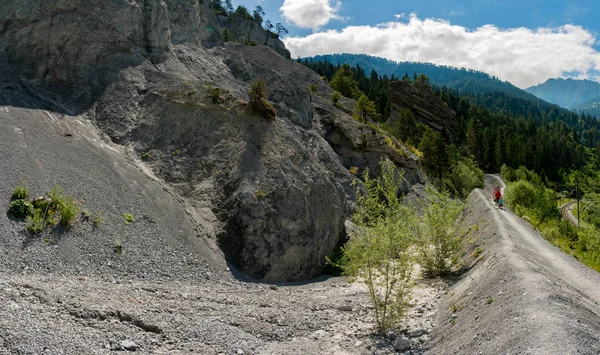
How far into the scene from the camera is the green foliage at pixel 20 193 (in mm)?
14672

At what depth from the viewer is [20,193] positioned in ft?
48.4

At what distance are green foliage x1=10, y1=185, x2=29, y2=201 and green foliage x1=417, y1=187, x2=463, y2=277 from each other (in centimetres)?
1545

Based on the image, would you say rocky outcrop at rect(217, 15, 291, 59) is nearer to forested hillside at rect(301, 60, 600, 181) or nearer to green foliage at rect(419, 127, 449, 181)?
forested hillside at rect(301, 60, 600, 181)

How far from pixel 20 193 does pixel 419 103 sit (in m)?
91.7

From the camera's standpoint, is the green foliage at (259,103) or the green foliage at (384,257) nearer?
the green foliage at (384,257)

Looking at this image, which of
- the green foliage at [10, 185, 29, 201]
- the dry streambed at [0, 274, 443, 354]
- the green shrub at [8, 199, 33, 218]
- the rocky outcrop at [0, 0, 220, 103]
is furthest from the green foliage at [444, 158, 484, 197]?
the green shrub at [8, 199, 33, 218]

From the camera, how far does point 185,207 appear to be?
20359 mm

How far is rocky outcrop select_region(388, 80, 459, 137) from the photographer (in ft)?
315

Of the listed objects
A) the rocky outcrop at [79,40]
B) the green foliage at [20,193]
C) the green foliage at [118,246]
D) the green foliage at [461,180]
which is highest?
the rocky outcrop at [79,40]

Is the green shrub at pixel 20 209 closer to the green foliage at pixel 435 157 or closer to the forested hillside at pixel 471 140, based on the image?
→ the green foliage at pixel 435 157

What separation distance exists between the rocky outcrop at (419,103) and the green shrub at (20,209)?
87.8 meters

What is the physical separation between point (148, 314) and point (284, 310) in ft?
15.7

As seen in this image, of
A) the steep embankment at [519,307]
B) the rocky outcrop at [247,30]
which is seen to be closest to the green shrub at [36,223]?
the steep embankment at [519,307]

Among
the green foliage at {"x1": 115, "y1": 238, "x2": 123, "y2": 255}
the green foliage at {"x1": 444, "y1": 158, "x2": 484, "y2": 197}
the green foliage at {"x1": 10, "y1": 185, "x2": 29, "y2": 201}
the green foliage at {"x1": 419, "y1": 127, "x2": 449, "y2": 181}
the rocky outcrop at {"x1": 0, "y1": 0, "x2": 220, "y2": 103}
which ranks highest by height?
the rocky outcrop at {"x1": 0, "y1": 0, "x2": 220, "y2": 103}
